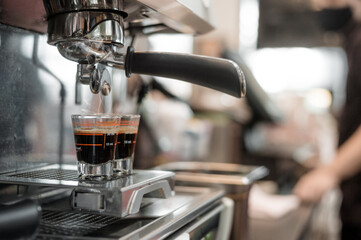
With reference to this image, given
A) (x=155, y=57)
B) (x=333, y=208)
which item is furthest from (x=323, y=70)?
(x=155, y=57)

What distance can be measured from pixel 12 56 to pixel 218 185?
20.9 inches

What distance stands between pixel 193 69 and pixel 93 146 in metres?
0.19

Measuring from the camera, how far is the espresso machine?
21.9 inches

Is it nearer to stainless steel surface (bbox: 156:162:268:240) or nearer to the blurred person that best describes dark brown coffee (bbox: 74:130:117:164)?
stainless steel surface (bbox: 156:162:268:240)

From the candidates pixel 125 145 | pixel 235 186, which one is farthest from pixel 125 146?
pixel 235 186

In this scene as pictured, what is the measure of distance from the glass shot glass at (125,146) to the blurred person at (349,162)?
3.29 ft

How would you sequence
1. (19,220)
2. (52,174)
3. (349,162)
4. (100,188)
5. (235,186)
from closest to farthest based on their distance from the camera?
(19,220) < (100,188) < (52,174) < (235,186) < (349,162)

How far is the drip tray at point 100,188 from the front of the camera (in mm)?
542

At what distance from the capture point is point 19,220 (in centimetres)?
44

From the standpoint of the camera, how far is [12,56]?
0.69 metres

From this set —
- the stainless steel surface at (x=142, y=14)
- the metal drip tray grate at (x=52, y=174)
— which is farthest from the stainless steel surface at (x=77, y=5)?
the metal drip tray grate at (x=52, y=174)

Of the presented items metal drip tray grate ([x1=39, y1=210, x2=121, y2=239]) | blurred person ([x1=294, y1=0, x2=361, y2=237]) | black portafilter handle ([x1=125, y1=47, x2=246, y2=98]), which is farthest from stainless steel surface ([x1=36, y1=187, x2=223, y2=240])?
blurred person ([x1=294, y1=0, x2=361, y2=237])

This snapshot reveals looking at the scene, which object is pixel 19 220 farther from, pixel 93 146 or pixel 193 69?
pixel 193 69

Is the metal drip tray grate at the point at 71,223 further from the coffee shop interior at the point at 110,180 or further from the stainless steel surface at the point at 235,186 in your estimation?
the stainless steel surface at the point at 235,186
